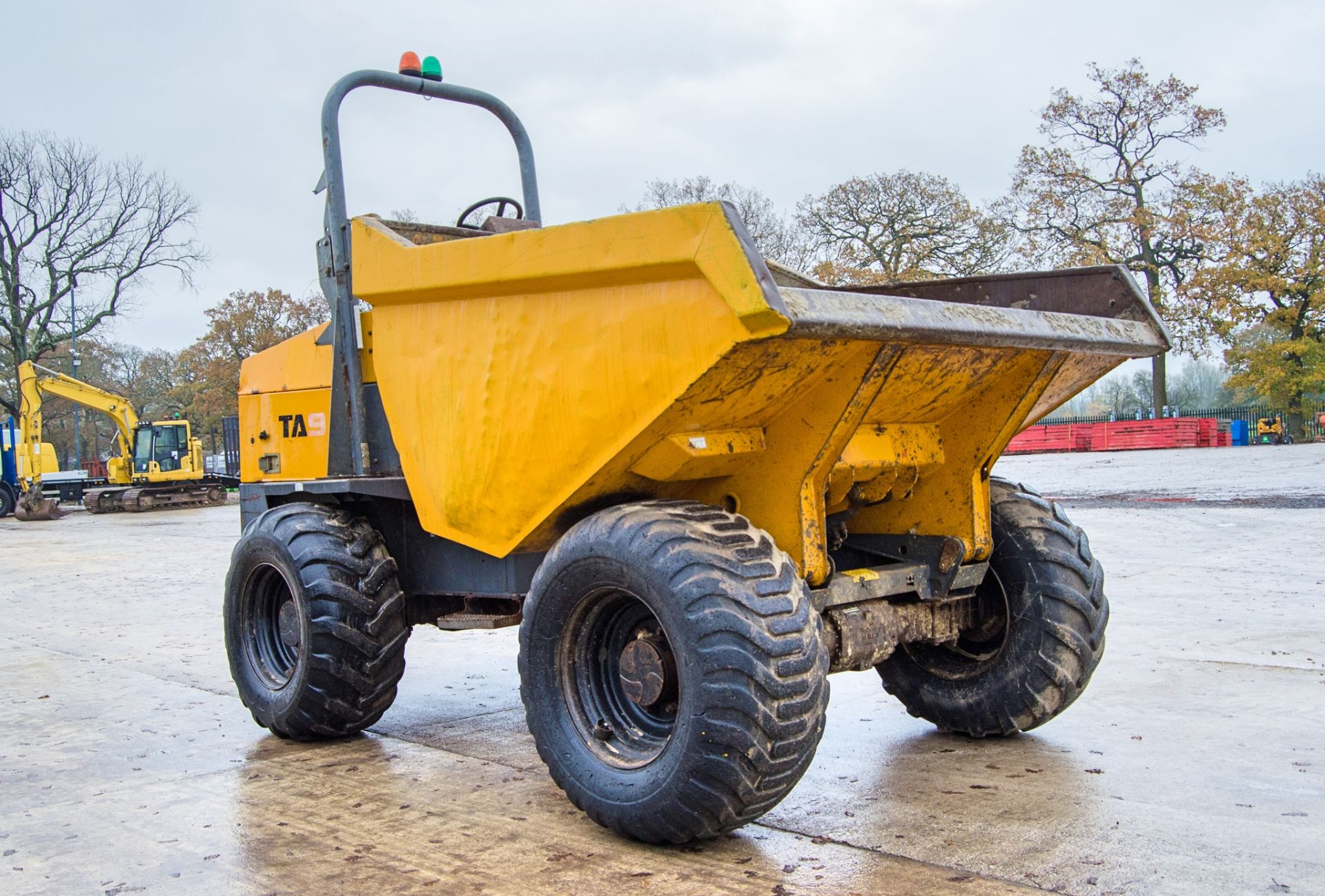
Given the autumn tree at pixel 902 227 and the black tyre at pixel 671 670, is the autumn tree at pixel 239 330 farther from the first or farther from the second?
the black tyre at pixel 671 670

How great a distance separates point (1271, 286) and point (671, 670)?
130 feet

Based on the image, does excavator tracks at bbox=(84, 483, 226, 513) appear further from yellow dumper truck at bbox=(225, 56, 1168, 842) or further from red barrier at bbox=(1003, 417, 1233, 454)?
yellow dumper truck at bbox=(225, 56, 1168, 842)

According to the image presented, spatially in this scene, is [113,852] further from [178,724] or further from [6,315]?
[6,315]

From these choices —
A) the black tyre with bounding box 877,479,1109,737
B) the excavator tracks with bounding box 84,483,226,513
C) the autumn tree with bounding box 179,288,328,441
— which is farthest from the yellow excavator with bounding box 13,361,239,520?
the black tyre with bounding box 877,479,1109,737

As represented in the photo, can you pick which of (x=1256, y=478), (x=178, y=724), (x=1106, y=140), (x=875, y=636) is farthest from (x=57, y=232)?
(x=875, y=636)

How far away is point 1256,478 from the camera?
20.5 meters

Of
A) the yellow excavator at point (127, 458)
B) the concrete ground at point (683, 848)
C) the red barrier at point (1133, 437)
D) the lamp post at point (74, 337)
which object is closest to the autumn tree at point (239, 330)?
the lamp post at point (74, 337)

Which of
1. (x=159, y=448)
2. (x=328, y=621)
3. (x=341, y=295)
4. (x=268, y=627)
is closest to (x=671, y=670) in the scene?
(x=328, y=621)

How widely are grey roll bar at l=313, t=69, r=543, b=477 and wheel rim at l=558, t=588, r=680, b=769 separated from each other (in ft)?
5.09

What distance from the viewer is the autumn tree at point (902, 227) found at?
35.2 meters

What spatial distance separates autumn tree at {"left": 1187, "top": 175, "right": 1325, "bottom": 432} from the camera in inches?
1486

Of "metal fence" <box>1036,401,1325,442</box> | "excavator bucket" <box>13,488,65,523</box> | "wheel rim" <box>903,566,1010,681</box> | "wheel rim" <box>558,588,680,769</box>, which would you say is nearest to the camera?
"wheel rim" <box>558,588,680,769</box>

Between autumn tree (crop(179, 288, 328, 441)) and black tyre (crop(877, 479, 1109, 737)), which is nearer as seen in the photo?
black tyre (crop(877, 479, 1109, 737))

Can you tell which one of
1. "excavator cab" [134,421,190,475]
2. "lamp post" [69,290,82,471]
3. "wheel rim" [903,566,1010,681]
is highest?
"lamp post" [69,290,82,471]
